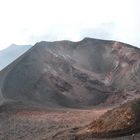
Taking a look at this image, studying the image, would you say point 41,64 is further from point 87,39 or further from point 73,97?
point 87,39

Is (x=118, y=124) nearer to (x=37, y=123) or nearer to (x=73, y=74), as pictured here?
(x=37, y=123)

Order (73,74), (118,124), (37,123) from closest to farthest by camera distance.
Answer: (118,124), (37,123), (73,74)

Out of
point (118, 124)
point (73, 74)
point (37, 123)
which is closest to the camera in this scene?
point (118, 124)

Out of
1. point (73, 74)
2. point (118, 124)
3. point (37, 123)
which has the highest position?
point (73, 74)

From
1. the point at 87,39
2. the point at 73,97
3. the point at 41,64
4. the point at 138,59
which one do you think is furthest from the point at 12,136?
the point at 87,39

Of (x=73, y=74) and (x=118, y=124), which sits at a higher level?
(x=73, y=74)

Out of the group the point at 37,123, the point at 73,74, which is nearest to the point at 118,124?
the point at 37,123

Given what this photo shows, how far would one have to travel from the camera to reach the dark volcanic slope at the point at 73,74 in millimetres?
44322

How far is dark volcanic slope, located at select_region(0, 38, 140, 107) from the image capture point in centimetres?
4432

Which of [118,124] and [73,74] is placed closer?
[118,124]

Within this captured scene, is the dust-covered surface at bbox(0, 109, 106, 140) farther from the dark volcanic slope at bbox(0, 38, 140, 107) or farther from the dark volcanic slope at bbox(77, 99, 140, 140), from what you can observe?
the dark volcanic slope at bbox(0, 38, 140, 107)

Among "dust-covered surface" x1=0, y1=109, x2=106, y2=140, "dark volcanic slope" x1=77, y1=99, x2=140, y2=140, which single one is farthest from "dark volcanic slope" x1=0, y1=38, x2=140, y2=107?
"dark volcanic slope" x1=77, y1=99, x2=140, y2=140

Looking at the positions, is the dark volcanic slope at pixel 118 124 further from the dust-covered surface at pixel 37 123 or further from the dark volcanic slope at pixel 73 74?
the dark volcanic slope at pixel 73 74

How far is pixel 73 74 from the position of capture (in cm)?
5212
